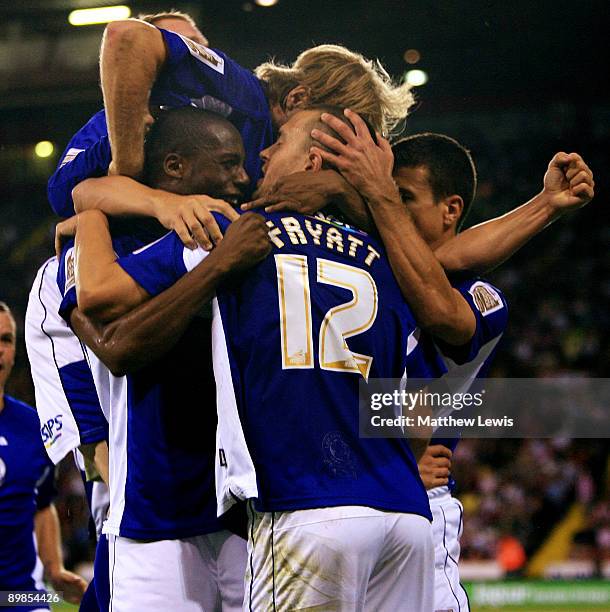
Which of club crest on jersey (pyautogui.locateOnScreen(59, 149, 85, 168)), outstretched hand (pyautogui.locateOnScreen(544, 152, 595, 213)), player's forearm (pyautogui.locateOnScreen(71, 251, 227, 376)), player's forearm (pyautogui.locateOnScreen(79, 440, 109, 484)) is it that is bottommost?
player's forearm (pyautogui.locateOnScreen(79, 440, 109, 484))

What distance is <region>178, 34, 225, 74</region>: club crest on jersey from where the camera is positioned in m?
2.37

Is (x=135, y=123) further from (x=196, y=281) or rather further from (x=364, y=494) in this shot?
(x=364, y=494)

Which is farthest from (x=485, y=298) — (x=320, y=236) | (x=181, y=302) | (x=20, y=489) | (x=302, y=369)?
(x=20, y=489)

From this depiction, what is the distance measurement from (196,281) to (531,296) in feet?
8.87

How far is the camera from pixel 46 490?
355 cm

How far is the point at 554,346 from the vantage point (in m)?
4.90

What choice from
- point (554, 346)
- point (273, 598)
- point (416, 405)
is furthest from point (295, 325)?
point (554, 346)

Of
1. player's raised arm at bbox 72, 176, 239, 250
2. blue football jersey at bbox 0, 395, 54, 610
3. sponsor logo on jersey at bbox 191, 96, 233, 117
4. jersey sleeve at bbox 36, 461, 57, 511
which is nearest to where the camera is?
player's raised arm at bbox 72, 176, 239, 250

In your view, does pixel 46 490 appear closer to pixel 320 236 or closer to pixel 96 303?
pixel 96 303

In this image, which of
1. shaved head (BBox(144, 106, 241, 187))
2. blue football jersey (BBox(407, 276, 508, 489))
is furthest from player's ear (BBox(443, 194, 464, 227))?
shaved head (BBox(144, 106, 241, 187))

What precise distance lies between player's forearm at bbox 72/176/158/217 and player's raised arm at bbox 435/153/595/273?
2.27 feet

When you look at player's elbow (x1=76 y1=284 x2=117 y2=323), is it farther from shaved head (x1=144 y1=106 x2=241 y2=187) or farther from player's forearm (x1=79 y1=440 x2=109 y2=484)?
player's forearm (x1=79 y1=440 x2=109 y2=484)

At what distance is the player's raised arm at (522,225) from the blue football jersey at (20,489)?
183 cm

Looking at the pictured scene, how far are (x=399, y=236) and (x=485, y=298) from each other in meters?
0.38
